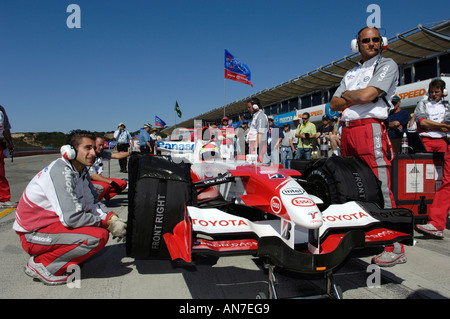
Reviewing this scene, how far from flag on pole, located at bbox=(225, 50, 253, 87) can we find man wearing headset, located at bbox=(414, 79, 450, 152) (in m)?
12.9

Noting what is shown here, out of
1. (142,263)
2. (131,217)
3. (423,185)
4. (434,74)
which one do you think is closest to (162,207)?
(131,217)

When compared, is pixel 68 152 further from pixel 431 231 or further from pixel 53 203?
pixel 431 231

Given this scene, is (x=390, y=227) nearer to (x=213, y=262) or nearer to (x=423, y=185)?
(x=213, y=262)

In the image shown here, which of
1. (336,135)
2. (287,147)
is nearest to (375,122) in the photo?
(336,135)

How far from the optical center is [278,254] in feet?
5.96

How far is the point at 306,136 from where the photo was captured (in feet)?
30.9

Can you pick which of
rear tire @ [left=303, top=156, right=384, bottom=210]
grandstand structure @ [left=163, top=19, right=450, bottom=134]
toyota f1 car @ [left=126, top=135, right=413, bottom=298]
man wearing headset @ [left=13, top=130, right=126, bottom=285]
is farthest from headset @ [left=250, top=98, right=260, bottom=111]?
man wearing headset @ [left=13, top=130, right=126, bottom=285]

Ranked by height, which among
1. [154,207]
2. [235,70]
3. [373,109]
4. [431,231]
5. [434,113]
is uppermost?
[235,70]

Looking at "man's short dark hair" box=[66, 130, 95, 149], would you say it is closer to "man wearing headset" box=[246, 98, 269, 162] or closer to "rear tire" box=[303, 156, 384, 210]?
"rear tire" box=[303, 156, 384, 210]

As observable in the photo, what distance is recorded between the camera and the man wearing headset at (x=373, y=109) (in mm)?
2850

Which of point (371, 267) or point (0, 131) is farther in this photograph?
point (0, 131)

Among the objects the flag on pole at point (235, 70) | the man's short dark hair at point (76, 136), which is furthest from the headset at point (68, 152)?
the flag on pole at point (235, 70)

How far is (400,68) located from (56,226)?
16.0 metres
